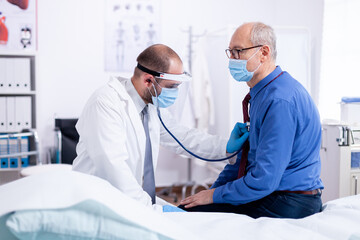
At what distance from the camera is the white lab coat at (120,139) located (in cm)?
147

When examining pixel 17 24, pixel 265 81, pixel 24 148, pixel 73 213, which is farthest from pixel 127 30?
pixel 73 213

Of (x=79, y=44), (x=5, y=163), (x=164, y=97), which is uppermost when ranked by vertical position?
(x=79, y=44)

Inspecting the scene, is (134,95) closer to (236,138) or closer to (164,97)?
(164,97)

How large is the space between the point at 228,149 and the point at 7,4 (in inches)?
103

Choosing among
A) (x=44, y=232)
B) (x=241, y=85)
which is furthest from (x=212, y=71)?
(x=44, y=232)

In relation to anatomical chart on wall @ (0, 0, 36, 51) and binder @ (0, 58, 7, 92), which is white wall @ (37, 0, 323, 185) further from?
binder @ (0, 58, 7, 92)

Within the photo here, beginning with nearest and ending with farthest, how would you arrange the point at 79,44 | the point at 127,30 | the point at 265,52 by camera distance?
1. the point at 265,52
2. the point at 79,44
3. the point at 127,30

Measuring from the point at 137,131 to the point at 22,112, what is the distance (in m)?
1.88

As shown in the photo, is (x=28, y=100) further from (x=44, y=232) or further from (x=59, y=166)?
(x=44, y=232)

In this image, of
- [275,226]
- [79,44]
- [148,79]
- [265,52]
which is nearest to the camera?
[275,226]

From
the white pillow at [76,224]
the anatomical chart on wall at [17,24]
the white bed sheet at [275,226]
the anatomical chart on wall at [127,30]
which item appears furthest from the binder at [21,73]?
the white pillow at [76,224]

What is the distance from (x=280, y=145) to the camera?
1406 mm

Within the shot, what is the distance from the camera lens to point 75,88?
3674mm

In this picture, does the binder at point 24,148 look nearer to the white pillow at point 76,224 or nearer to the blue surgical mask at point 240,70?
the blue surgical mask at point 240,70
